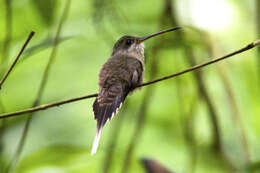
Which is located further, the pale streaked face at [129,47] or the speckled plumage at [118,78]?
the pale streaked face at [129,47]

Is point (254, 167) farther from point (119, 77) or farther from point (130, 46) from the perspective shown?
point (130, 46)

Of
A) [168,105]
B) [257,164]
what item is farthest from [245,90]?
[257,164]

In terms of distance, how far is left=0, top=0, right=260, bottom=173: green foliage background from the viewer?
1.27m

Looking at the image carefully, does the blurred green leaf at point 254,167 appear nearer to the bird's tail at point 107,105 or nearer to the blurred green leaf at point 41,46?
the bird's tail at point 107,105

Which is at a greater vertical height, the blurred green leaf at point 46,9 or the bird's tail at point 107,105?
the blurred green leaf at point 46,9

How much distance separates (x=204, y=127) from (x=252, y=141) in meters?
0.19

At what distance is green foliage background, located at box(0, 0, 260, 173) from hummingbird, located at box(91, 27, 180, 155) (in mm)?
50

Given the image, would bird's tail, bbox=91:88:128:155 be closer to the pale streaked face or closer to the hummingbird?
the hummingbird

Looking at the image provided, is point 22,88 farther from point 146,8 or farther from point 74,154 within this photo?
point 146,8

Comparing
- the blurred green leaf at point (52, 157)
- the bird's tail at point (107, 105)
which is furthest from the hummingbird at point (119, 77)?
the blurred green leaf at point (52, 157)

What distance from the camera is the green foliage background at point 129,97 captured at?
1268 millimetres

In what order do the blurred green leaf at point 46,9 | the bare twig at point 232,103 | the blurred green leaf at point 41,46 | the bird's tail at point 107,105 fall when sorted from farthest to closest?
the blurred green leaf at point 46,9 → the bare twig at point 232,103 → the blurred green leaf at point 41,46 → the bird's tail at point 107,105

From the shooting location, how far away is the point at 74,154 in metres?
1.28

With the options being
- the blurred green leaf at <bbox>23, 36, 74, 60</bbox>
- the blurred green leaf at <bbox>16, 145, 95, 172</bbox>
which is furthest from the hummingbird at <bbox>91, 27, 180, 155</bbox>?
the blurred green leaf at <bbox>16, 145, 95, 172</bbox>
